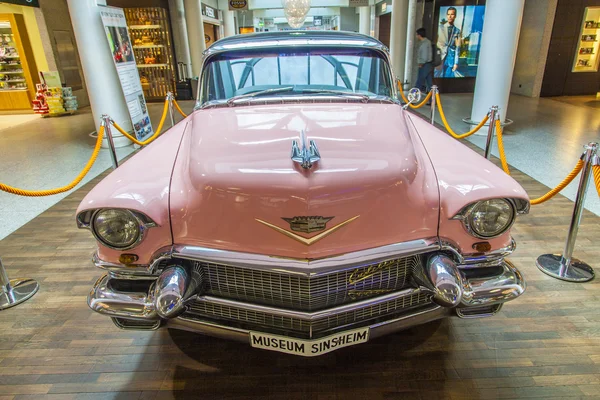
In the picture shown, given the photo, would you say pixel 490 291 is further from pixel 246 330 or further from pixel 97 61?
pixel 97 61

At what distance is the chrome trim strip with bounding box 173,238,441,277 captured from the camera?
1.65 meters

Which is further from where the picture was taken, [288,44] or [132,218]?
[288,44]

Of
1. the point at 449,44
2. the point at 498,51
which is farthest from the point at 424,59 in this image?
the point at 498,51

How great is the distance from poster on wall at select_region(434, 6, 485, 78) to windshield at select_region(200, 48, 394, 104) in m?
11.1

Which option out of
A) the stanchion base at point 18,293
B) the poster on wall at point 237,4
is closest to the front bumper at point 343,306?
the stanchion base at point 18,293

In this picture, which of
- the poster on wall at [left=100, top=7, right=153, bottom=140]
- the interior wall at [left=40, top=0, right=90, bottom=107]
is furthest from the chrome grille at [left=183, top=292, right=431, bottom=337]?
the interior wall at [left=40, top=0, right=90, bottom=107]

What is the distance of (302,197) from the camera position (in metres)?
1.61

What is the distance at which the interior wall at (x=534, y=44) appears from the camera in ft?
A: 35.3

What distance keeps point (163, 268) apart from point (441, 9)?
1294 cm

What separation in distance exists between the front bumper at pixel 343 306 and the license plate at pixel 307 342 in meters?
0.03

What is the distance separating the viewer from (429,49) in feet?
34.4

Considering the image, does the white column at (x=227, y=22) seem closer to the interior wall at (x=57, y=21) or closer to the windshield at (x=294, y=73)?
the interior wall at (x=57, y=21)

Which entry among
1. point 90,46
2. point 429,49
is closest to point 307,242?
point 90,46

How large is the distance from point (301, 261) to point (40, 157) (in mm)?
6545
